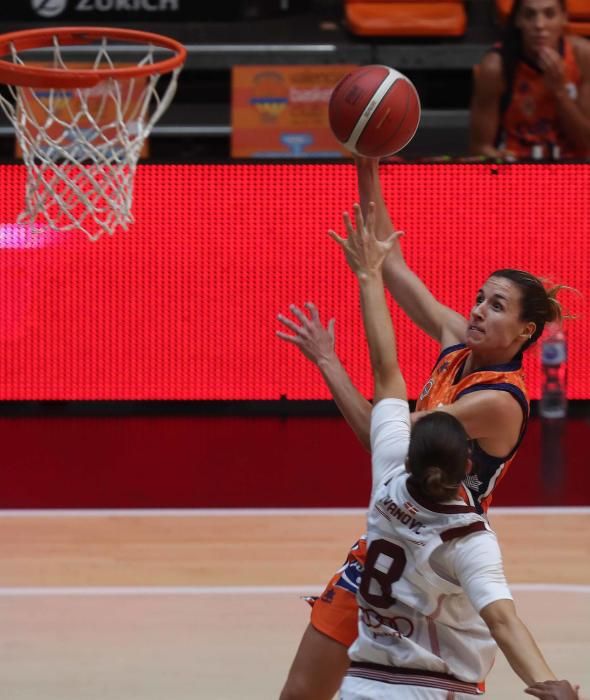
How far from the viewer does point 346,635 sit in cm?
321

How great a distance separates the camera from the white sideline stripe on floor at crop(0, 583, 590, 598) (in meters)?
4.90

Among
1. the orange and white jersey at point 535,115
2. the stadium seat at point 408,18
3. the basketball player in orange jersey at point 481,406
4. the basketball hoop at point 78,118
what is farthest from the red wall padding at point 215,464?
the stadium seat at point 408,18

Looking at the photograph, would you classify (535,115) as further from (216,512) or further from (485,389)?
(485,389)

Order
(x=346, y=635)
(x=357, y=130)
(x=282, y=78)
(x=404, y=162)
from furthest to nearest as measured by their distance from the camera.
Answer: (x=282, y=78) → (x=404, y=162) → (x=357, y=130) → (x=346, y=635)

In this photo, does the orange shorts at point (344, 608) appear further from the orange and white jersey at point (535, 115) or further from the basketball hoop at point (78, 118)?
the orange and white jersey at point (535, 115)

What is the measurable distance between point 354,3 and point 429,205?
3186mm

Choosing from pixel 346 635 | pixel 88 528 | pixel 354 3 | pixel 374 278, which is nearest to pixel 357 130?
pixel 374 278

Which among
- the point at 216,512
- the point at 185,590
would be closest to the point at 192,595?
the point at 185,590

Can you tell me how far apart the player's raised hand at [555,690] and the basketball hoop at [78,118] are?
A: 342 centimetres

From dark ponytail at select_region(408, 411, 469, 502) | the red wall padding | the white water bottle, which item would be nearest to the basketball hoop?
the red wall padding

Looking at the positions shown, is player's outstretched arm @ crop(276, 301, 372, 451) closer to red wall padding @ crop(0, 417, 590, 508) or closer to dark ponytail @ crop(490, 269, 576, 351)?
dark ponytail @ crop(490, 269, 576, 351)

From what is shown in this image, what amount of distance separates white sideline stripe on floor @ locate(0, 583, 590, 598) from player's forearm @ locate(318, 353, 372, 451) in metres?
2.00

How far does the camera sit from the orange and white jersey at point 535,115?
738 centimetres

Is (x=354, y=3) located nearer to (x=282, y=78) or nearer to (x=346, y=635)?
(x=282, y=78)
